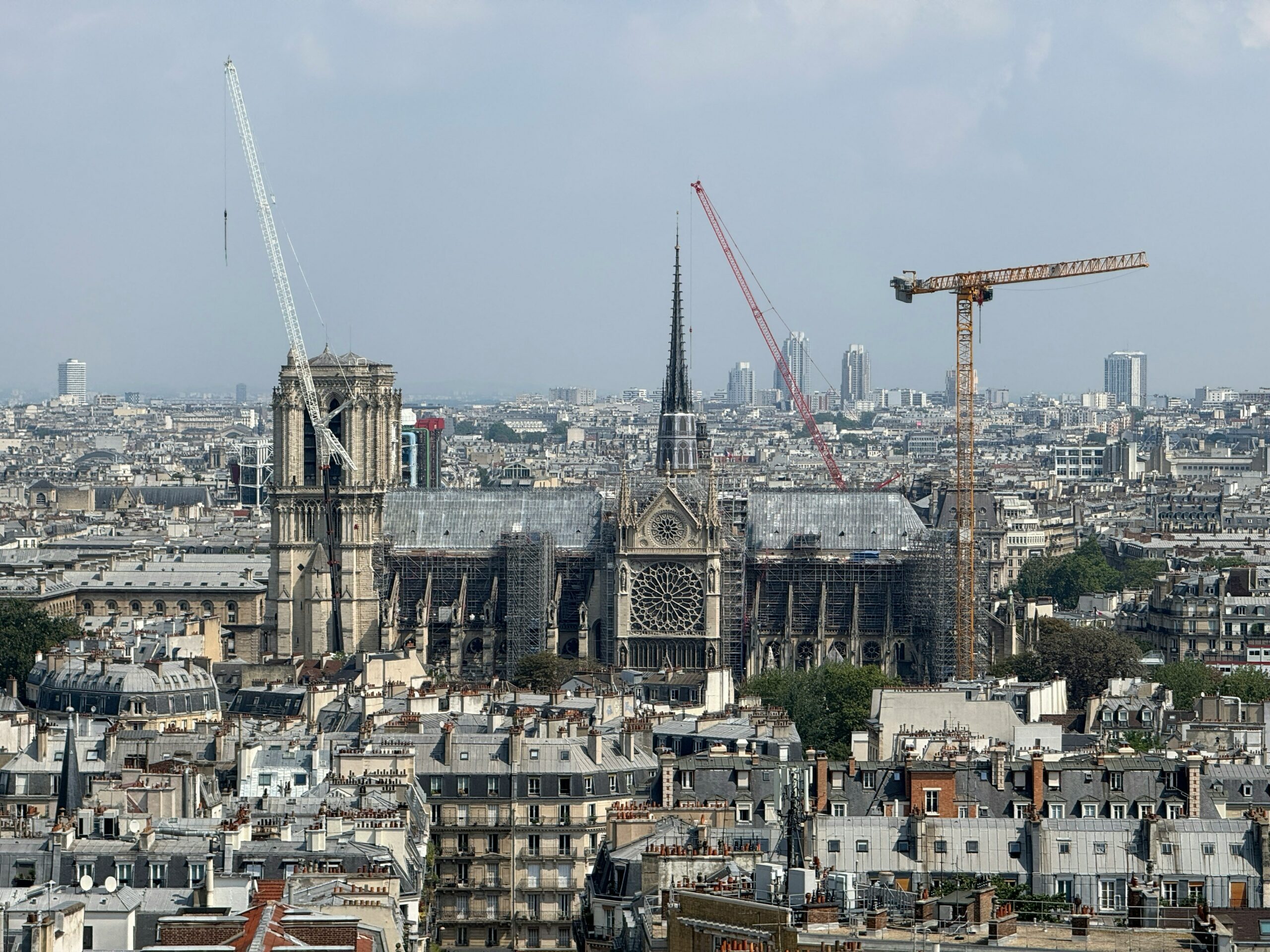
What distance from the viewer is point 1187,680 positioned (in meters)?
108

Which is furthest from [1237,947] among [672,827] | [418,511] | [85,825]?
[418,511]

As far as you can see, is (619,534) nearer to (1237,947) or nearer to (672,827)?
(672,827)

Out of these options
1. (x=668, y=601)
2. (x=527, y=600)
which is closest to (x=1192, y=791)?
(x=668, y=601)

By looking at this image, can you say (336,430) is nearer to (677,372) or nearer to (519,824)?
(677,372)

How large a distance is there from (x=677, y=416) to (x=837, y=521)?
39.1 ft

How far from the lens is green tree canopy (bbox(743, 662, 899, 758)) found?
9431cm

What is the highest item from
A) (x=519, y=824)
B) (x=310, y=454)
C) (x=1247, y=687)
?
(x=310, y=454)

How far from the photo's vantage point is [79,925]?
45.9 meters

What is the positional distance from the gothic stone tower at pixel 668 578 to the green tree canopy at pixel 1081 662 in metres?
18.0

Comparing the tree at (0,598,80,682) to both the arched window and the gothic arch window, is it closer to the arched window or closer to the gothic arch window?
the gothic arch window

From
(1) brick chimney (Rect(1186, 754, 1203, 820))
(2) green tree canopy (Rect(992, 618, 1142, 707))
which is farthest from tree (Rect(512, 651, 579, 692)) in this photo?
(1) brick chimney (Rect(1186, 754, 1203, 820))

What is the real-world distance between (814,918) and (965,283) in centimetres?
12679

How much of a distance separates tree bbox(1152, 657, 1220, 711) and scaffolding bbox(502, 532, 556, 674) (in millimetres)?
32738

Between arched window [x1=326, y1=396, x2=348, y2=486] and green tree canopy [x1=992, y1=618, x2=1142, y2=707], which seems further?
arched window [x1=326, y1=396, x2=348, y2=486]
